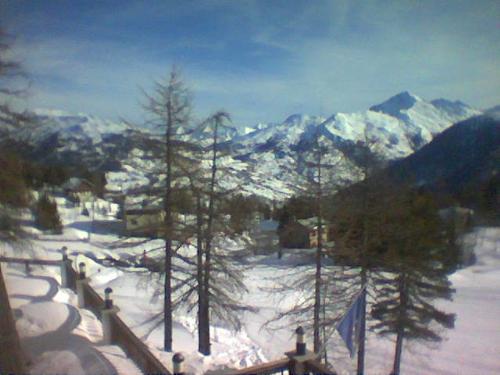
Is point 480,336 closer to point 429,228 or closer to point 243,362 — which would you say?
point 429,228

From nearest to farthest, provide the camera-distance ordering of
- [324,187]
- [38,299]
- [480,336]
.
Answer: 1. [38,299]
2. [324,187]
3. [480,336]

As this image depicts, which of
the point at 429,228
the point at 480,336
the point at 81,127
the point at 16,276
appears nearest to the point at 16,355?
the point at 16,276

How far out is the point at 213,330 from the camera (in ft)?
42.7

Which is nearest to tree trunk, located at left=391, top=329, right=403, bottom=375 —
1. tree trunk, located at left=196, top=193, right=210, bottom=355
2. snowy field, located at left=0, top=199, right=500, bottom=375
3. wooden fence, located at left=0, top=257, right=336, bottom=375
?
snowy field, located at left=0, top=199, right=500, bottom=375

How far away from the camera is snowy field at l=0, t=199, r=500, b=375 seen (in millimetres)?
6180

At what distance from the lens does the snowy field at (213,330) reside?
6.18 meters

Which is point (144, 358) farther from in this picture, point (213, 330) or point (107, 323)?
point (213, 330)

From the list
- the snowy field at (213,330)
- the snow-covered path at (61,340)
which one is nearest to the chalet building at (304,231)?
the snowy field at (213,330)

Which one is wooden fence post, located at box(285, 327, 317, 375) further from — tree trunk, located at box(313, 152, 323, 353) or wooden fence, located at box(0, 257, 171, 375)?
tree trunk, located at box(313, 152, 323, 353)

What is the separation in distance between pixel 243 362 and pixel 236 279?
2.09 meters

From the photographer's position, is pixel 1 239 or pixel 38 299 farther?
pixel 38 299

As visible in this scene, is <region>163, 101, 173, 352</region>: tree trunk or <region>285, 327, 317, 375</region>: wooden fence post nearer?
<region>285, 327, 317, 375</region>: wooden fence post

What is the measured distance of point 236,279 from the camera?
33.0ft

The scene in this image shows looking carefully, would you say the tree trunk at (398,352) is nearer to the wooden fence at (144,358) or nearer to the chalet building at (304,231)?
the chalet building at (304,231)
